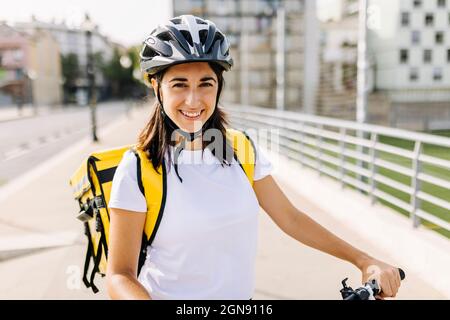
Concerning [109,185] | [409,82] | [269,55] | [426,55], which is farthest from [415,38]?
[109,185]

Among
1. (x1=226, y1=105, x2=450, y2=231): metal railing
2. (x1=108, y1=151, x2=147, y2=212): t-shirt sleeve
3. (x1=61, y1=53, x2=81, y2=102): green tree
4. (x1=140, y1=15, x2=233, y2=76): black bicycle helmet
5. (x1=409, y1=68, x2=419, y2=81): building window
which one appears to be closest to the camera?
(x1=108, y1=151, x2=147, y2=212): t-shirt sleeve

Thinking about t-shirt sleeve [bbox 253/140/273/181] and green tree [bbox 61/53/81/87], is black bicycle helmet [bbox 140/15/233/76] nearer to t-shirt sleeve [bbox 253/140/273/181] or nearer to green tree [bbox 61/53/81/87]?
t-shirt sleeve [bbox 253/140/273/181]

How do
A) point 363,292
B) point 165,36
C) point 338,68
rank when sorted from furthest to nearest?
point 338,68
point 165,36
point 363,292

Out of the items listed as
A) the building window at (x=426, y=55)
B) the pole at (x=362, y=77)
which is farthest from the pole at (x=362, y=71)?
the building window at (x=426, y=55)

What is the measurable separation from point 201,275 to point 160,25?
798 millimetres

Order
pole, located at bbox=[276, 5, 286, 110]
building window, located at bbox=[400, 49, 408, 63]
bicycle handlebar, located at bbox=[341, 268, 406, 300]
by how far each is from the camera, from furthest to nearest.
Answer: building window, located at bbox=[400, 49, 408, 63] → pole, located at bbox=[276, 5, 286, 110] → bicycle handlebar, located at bbox=[341, 268, 406, 300]

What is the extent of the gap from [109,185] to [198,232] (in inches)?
13.4

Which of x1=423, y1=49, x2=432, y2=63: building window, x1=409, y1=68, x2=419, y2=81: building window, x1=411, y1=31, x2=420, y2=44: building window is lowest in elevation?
x1=409, y1=68, x2=419, y2=81: building window

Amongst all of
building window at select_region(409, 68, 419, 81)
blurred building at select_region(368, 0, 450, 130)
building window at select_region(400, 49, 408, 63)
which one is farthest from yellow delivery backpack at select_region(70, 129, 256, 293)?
building window at select_region(400, 49, 408, 63)

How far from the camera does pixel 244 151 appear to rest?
1587mm

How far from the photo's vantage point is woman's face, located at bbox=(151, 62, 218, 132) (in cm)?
146

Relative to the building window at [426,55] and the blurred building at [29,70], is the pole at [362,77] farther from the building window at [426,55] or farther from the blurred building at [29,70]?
the blurred building at [29,70]

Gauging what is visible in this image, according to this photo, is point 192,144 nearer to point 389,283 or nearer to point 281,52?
point 389,283
